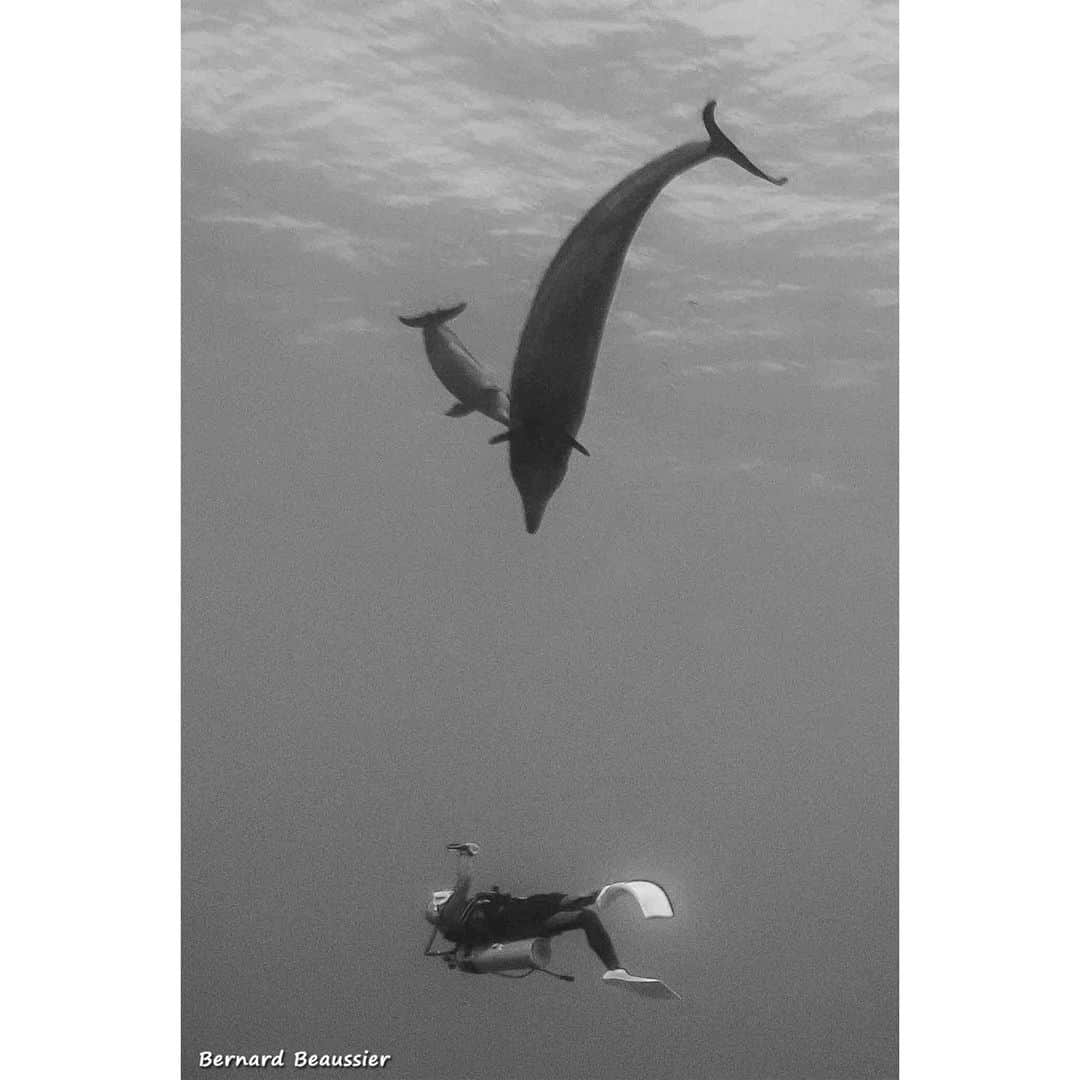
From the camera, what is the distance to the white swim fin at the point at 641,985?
570cm

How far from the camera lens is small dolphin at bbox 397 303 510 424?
5785mm

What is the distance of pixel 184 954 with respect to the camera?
732 cm

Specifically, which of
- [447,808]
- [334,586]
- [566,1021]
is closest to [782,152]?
[334,586]

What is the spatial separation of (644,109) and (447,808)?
19.4ft

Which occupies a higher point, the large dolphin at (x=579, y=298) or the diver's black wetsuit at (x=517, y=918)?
the large dolphin at (x=579, y=298)

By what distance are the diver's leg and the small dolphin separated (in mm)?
2758

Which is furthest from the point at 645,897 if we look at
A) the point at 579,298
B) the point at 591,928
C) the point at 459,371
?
the point at 579,298

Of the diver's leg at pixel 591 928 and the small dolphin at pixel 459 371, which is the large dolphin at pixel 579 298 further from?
the diver's leg at pixel 591 928

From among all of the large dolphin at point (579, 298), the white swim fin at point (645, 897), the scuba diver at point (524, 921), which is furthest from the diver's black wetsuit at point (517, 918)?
the large dolphin at point (579, 298)

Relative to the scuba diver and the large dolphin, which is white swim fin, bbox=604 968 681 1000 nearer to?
the scuba diver

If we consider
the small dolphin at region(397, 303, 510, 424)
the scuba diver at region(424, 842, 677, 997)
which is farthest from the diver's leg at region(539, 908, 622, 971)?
the small dolphin at region(397, 303, 510, 424)

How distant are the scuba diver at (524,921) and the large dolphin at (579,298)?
2550 mm

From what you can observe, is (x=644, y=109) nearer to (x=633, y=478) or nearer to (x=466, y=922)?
(x=633, y=478)

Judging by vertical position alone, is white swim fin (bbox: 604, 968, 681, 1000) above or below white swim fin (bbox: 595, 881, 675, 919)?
below
